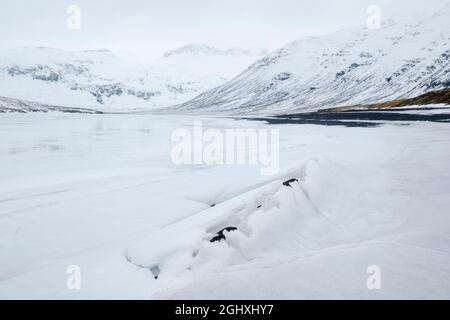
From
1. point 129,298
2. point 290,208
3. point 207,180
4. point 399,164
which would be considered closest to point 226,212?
point 290,208

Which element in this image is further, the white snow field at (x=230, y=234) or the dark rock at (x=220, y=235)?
the dark rock at (x=220, y=235)

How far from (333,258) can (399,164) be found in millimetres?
8572

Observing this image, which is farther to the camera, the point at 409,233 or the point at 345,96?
the point at 345,96

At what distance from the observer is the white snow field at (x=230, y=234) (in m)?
4.34

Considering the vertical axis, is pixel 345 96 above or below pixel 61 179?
above

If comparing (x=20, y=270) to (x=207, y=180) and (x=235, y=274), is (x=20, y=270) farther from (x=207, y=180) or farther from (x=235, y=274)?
(x=207, y=180)

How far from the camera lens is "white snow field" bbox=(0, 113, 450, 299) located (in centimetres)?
434

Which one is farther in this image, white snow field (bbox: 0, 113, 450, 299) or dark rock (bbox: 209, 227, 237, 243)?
dark rock (bbox: 209, 227, 237, 243)

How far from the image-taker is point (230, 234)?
5.67 metres

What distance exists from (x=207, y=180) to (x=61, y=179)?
423 centimetres

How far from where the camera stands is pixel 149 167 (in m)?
12.9

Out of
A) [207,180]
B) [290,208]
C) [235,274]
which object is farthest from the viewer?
[207,180]

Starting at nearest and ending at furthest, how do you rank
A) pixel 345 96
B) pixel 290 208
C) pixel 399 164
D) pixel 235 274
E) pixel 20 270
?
1. pixel 235 274
2. pixel 20 270
3. pixel 290 208
4. pixel 399 164
5. pixel 345 96


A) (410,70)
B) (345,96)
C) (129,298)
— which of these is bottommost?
(129,298)
